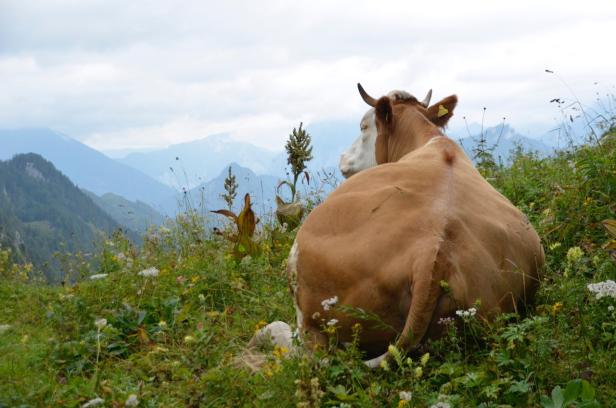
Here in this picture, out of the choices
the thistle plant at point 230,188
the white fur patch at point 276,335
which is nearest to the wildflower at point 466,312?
the white fur patch at point 276,335

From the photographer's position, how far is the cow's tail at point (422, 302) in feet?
11.7

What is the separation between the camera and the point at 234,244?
7.27 metres

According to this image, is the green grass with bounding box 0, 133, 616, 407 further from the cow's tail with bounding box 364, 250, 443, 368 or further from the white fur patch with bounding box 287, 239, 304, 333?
the white fur patch with bounding box 287, 239, 304, 333

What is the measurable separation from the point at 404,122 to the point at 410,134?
23 cm

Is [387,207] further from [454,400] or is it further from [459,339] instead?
[454,400]

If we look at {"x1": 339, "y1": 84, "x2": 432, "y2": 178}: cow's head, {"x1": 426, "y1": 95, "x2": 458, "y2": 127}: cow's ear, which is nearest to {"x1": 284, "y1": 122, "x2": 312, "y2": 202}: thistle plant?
{"x1": 339, "y1": 84, "x2": 432, "y2": 178}: cow's head

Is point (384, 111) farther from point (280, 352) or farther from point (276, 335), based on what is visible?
point (280, 352)

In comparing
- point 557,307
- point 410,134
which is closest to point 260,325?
point 557,307

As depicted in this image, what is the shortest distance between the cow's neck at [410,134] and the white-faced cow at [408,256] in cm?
182

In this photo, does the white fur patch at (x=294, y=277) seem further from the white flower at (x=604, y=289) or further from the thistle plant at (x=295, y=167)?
the thistle plant at (x=295, y=167)

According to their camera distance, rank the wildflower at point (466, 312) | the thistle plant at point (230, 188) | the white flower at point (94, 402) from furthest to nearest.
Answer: the thistle plant at point (230, 188), the white flower at point (94, 402), the wildflower at point (466, 312)

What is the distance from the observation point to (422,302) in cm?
357

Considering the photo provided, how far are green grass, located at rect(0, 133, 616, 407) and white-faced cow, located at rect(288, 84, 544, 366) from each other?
0.19 m

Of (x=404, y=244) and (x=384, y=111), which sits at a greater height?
(x=384, y=111)
